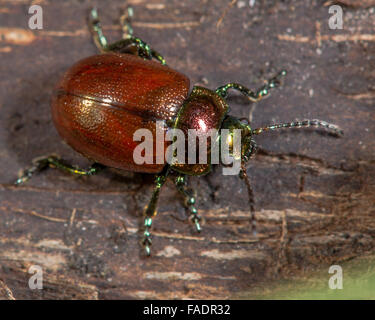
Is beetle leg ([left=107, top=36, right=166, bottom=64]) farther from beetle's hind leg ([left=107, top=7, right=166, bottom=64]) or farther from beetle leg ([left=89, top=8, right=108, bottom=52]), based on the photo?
beetle leg ([left=89, top=8, right=108, bottom=52])

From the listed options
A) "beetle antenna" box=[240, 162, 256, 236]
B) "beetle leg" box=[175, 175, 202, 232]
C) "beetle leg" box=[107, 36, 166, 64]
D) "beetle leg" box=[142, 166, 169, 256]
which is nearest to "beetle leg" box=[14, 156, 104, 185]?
"beetle leg" box=[142, 166, 169, 256]

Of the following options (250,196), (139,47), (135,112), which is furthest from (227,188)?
(139,47)

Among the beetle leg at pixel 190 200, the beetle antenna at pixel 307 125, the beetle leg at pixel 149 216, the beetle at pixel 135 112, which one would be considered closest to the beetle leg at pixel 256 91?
the beetle at pixel 135 112

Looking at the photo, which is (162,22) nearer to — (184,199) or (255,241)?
(184,199)

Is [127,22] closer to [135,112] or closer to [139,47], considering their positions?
[139,47]

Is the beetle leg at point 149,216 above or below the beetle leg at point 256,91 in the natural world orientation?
below

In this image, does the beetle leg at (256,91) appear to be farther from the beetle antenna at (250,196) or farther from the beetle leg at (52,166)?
the beetle leg at (52,166)
